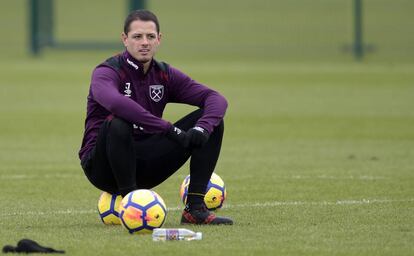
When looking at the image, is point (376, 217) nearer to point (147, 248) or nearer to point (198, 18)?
point (147, 248)

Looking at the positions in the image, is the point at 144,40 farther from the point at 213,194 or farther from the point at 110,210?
the point at 213,194

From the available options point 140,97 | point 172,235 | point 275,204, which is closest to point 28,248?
point 172,235

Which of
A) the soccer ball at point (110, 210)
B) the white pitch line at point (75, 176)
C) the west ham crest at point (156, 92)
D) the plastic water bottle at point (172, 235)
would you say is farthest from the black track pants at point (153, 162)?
the white pitch line at point (75, 176)

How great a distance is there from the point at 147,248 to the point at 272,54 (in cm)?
3803

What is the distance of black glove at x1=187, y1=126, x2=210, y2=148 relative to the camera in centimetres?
938

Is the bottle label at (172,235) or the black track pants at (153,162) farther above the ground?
the black track pants at (153,162)

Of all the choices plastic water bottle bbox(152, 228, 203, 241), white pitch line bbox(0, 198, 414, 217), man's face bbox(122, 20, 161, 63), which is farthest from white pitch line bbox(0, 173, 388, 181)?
plastic water bottle bbox(152, 228, 203, 241)

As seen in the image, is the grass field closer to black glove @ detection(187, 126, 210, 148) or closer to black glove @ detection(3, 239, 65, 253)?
black glove @ detection(3, 239, 65, 253)

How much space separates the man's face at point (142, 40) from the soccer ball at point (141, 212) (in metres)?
1.19

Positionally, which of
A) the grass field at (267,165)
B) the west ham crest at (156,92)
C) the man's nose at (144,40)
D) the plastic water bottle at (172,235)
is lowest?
the grass field at (267,165)

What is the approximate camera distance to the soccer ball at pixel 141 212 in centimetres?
915

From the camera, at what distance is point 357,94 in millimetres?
31359

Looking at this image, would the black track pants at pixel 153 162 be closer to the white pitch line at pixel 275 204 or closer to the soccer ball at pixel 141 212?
the soccer ball at pixel 141 212

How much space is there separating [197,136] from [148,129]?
1.28 feet
